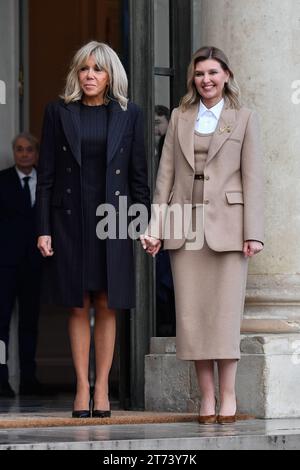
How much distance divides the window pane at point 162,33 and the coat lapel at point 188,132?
4.15 feet

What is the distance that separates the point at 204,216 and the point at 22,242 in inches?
136

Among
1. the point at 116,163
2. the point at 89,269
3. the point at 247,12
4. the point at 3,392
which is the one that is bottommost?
the point at 3,392

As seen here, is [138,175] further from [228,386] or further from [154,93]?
[228,386]

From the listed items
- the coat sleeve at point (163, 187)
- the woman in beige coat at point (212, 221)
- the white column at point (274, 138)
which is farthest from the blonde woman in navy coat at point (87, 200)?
the white column at point (274, 138)

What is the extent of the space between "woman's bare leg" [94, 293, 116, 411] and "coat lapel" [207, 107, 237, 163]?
993 mm

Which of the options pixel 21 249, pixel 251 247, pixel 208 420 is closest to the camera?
pixel 251 247

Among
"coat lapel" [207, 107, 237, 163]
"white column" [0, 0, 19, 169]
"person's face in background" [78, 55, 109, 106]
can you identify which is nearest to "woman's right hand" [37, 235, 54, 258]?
"person's face in background" [78, 55, 109, 106]

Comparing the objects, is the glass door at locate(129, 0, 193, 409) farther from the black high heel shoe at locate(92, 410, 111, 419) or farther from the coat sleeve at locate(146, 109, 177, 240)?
the coat sleeve at locate(146, 109, 177, 240)

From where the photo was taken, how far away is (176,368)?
9562mm

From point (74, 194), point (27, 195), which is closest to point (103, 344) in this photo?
point (74, 194)

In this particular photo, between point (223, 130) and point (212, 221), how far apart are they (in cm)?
49

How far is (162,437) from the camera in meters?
7.64
